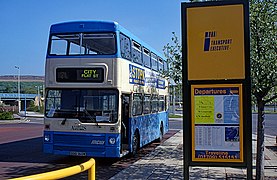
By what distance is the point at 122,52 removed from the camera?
38.0 ft

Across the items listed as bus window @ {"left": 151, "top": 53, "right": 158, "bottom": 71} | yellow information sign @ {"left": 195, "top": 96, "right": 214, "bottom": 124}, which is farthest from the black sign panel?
bus window @ {"left": 151, "top": 53, "right": 158, "bottom": 71}

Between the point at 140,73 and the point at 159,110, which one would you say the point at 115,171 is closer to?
the point at 140,73

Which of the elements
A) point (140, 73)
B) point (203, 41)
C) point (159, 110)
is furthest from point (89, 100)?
point (159, 110)

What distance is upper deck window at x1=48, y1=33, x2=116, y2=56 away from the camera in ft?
37.3

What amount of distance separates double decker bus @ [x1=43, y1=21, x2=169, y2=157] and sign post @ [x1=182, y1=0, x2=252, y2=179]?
490 cm

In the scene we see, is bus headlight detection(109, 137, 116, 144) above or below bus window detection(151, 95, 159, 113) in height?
below

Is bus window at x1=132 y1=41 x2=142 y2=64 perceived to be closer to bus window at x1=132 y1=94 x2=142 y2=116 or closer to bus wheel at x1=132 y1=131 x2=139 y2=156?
bus window at x1=132 y1=94 x2=142 y2=116

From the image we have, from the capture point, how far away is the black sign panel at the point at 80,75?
1116cm

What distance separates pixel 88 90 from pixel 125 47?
1.92 metres

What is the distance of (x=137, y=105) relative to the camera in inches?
520

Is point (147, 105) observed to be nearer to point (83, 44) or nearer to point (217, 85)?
point (83, 44)

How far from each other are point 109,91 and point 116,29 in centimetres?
189

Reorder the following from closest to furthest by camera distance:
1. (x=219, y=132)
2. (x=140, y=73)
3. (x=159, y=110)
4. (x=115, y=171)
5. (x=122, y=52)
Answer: (x=219, y=132) < (x=115, y=171) < (x=122, y=52) < (x=140, y=73) < (x=159, y=110)

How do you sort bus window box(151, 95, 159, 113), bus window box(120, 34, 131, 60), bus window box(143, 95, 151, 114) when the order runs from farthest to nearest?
bus window box(151, 95, 159, 113)
bus window box(143, 95, 151, 114)
bus window box(120, 34, 131, 60)
